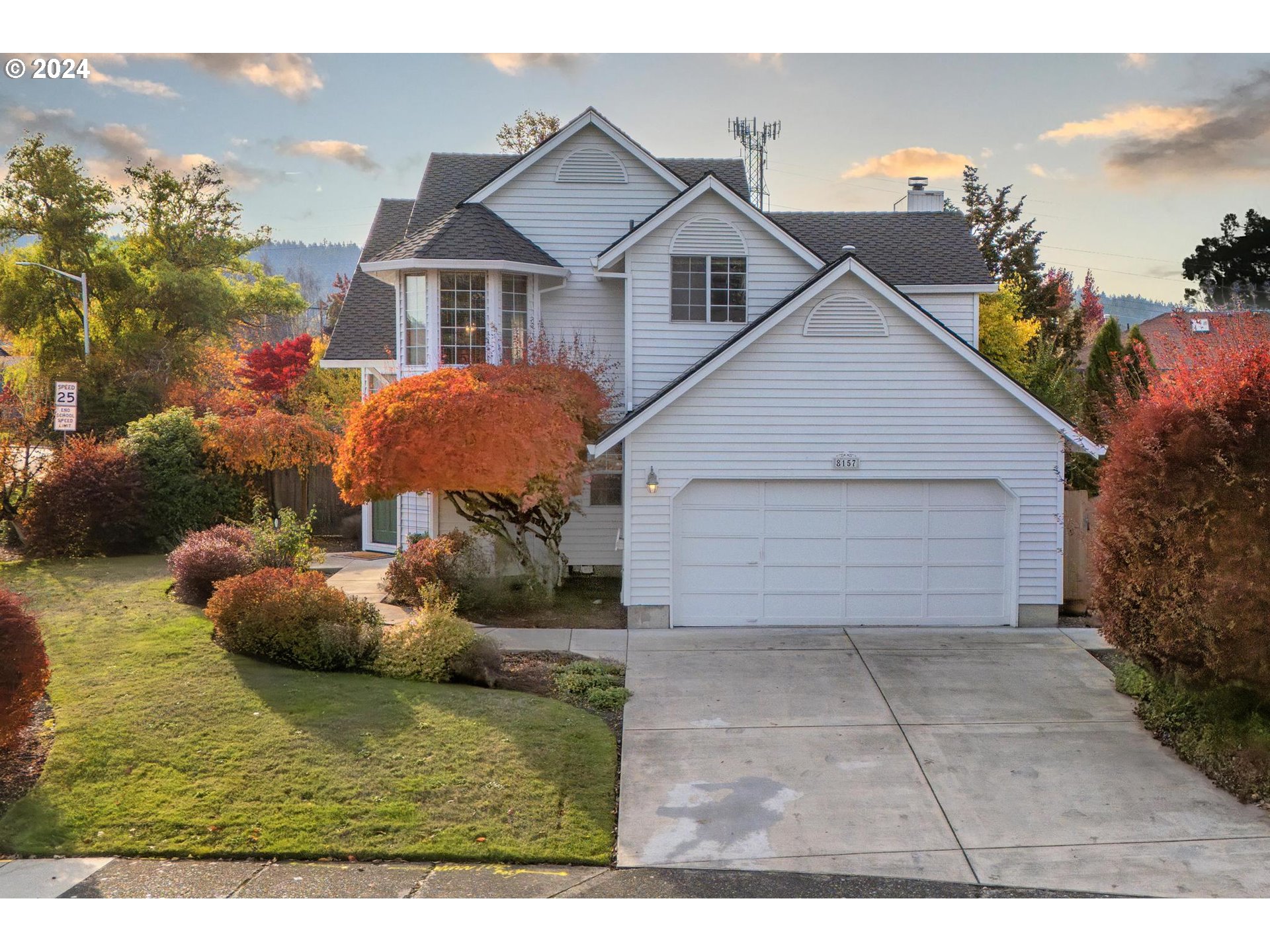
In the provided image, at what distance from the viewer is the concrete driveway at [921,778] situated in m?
7.32

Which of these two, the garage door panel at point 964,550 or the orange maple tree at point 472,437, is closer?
the orange maple tree at point 472,437

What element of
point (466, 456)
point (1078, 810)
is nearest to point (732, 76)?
point (466, 456)

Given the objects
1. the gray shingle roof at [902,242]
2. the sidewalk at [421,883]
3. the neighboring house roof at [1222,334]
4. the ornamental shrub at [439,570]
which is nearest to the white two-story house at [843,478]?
the ornamental shrub at [439,570]

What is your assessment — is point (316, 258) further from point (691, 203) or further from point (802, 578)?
point (802, 578)

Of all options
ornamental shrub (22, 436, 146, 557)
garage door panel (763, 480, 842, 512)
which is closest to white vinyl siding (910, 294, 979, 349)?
garage door panel (763, 480, 842, 512)

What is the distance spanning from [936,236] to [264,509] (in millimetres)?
14754

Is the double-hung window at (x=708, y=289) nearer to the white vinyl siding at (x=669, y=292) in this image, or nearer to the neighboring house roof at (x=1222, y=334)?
the white vinyl siding at (x=669, y=292)

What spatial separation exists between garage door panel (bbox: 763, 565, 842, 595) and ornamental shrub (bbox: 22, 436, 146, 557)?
1237 cm

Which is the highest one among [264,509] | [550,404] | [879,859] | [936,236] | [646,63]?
[646,63]

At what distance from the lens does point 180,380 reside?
1193 inches

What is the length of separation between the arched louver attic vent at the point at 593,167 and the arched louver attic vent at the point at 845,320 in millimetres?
5891

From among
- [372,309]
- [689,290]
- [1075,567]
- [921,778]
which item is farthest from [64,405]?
[1075,567]

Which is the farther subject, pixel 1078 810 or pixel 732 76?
pixel 732 76

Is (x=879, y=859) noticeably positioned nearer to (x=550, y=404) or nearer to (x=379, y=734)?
(x=379, y=734)
